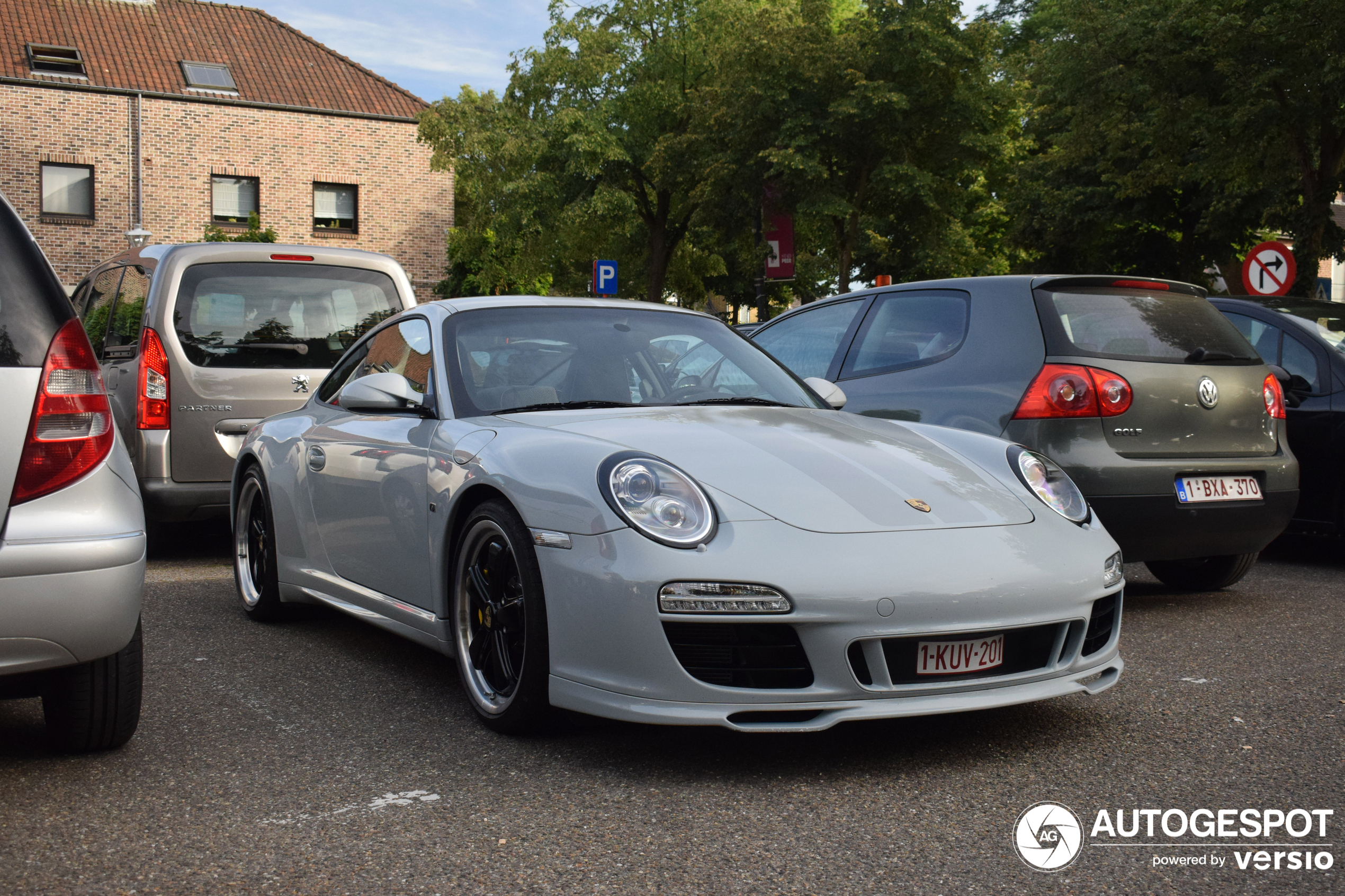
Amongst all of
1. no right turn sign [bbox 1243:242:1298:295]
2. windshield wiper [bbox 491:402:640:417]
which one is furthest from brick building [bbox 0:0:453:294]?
windshield wiper [bbox 491:402:640:417]

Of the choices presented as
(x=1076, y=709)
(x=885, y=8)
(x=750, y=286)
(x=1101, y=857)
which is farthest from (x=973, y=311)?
(x=750, y=286)

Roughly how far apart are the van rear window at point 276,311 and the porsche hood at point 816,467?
148 inches

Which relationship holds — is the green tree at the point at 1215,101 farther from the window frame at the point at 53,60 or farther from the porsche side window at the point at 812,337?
the window frame at the point at 53,60

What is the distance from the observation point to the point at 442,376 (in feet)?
15.1

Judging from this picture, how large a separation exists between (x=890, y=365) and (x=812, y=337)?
0.85 meters

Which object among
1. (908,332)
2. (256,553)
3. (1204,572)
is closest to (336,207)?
(256,553)

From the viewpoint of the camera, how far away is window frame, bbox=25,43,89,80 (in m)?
34.1

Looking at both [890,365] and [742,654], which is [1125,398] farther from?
[742,654]

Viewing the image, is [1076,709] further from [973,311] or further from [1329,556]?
[1329,556]

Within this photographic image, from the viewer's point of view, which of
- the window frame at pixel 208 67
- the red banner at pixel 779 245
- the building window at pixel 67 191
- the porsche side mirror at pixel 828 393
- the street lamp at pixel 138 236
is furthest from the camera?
the window frame at pixel 208 67

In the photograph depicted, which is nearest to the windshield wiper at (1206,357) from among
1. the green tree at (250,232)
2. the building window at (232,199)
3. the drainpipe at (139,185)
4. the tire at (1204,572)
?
the tire at (1204,572)

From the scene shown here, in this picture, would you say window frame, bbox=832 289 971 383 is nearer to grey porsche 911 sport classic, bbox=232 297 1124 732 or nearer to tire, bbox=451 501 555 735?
grey porsche 911 sport classic, bbox=232 297 1124 732

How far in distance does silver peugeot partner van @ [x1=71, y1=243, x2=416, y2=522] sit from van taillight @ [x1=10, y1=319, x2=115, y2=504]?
4.13 m

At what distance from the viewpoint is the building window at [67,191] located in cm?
3444
